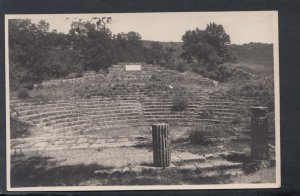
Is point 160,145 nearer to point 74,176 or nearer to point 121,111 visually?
point 121,111

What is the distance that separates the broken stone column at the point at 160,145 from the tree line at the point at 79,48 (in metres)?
0.85

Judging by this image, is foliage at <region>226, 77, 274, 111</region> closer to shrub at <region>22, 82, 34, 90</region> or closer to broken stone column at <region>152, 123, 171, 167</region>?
broken stone column at <region>152, 123, 171, 167</region>

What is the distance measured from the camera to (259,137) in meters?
4.75

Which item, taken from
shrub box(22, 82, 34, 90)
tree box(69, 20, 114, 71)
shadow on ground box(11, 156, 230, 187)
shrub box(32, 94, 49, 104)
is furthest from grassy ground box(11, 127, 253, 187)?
tree box(69, 20, 114, 71)

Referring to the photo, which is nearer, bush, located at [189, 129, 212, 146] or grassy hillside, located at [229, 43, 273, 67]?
grassy hillside, located at [229, 43, 273, 67]

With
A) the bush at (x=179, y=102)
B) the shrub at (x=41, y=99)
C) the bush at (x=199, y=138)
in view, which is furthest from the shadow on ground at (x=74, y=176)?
the bush at (x=179, y=102)

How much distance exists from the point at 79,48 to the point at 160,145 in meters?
1.67

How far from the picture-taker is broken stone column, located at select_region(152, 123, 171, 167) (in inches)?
185

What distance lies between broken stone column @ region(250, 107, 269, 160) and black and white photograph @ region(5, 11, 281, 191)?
0.01 meters

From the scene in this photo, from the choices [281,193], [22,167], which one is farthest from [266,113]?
[22,167]

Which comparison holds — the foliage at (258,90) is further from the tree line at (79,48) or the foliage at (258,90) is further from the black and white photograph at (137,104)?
the tree line at (79,48)

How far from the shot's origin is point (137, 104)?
4.80 m

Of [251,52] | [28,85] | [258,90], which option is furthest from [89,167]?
[251,52]

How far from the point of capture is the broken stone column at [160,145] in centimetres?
470
